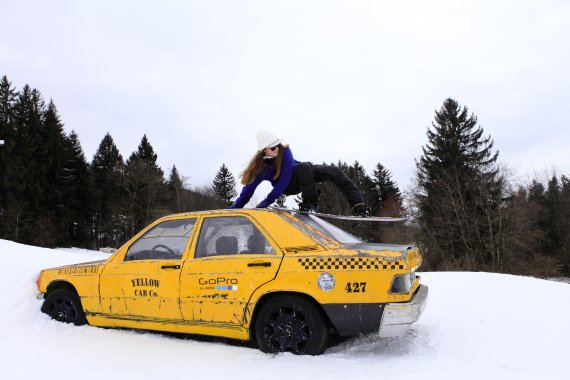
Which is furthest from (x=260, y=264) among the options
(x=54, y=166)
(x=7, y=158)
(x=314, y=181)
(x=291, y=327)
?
(x=54, y=166)

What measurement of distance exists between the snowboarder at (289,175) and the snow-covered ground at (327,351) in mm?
1627

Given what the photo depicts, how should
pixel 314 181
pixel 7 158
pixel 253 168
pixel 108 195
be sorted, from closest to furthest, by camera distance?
1. pixel 314 181
2. pixel 253 168
3. pixel 7 158
4. pixel 108 195

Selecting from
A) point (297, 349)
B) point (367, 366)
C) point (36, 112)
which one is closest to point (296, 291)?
point (297, 349)

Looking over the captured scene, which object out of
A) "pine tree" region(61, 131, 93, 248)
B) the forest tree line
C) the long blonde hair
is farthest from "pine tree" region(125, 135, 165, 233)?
the long blonde hair

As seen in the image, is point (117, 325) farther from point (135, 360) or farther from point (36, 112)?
point (36, 112)

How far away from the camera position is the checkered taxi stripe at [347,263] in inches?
139

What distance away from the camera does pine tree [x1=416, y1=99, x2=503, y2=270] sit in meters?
34.0

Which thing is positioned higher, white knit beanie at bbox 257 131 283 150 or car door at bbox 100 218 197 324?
white knit beanie at bbox 257 131 283 150

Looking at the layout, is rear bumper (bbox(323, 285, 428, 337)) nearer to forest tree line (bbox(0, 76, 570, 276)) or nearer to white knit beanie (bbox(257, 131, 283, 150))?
white knit beanie (bbox(257, 131, 283, 150))

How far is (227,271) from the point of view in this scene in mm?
4020

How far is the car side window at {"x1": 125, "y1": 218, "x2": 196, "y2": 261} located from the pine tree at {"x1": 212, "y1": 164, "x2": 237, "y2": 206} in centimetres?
7022

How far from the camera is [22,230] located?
132 ft

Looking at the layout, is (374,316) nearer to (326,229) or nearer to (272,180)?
(326,229)

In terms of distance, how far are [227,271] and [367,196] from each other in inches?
2221
